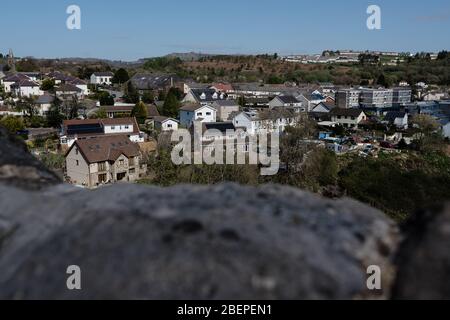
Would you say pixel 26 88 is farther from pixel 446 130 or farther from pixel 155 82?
pixel 446 130

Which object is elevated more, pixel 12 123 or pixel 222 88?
pixel 222 88

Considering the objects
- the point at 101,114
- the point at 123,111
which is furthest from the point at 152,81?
the point at 101,114

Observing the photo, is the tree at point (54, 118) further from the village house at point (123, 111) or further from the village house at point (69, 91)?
the village house at point (69, 91)

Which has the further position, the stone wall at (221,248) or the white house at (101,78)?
the white house at (101,78)

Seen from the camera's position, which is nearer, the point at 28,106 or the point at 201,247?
the point at 201,247

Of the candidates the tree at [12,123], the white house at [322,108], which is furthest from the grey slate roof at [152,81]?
the tree at [12,123]
